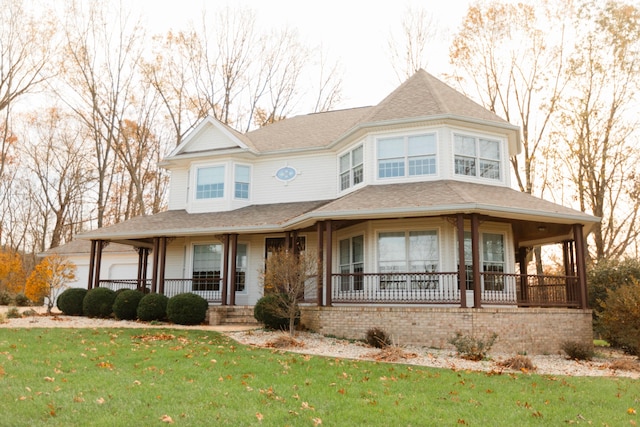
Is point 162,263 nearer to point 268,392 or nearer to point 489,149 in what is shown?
point 489,149

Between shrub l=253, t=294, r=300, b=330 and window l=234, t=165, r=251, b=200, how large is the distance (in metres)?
5.94

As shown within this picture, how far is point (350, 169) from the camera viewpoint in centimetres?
1758

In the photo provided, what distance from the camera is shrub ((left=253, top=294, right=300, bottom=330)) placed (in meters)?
14.2

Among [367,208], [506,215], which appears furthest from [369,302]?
[506,215]

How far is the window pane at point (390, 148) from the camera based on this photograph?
53.4 ft

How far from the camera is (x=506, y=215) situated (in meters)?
13.7

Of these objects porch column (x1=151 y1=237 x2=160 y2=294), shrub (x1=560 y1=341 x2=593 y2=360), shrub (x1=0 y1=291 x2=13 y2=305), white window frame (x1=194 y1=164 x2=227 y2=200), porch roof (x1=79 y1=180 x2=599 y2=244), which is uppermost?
white window frame (x1=194 y1=164 x2=227 y2=200)

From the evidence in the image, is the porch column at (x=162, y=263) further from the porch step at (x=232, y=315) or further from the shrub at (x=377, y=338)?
the shrub at (x=377, y=338)

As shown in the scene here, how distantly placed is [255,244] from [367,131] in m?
6.08

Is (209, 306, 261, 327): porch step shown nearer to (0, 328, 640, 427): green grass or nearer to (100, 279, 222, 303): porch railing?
(100, 279, 222, 303): porch railing

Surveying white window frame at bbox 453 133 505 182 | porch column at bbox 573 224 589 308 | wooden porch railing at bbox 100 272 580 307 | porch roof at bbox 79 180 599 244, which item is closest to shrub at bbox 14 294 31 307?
porch roof at bbox 79 180 599 244

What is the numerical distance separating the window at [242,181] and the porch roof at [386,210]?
72 cm

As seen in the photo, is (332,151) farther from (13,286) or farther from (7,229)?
(7,229)

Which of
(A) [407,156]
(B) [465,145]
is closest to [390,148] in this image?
(A) [407,156]
